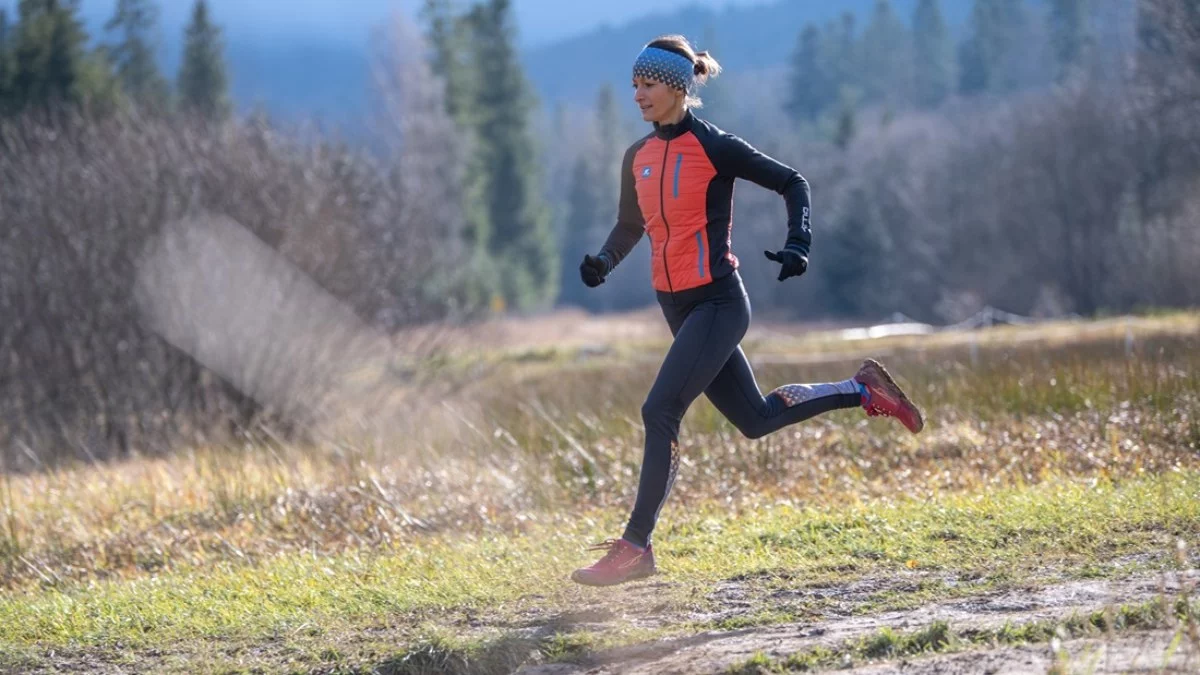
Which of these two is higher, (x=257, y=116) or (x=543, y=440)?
(x=257, y=116)

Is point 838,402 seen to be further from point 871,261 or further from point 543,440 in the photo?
point 871,261

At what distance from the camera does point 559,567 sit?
6.66 m

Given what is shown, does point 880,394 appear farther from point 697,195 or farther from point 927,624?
point 927,624

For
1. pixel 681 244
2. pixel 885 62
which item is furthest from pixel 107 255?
pixel 885 62

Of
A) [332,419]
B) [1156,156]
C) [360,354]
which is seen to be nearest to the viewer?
[332,419]

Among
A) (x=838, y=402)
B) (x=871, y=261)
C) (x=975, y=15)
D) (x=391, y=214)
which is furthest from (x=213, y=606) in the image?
(x=975, y=15)

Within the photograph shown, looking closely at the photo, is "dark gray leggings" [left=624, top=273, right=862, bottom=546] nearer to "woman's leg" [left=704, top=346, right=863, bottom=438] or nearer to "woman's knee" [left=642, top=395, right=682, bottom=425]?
"woman's knee" [left=642, top=395, right=682, bottom=425]

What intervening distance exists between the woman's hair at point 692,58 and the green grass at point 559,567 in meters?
2.13

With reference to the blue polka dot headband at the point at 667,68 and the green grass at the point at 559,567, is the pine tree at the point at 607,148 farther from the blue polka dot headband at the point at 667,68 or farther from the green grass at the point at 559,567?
the blue polka dot headband at the point at 667,68

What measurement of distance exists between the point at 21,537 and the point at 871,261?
5511 centimetres

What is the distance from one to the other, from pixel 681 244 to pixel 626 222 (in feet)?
1.45

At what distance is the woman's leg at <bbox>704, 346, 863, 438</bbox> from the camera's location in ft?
20.0

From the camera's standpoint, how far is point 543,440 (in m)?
11.2

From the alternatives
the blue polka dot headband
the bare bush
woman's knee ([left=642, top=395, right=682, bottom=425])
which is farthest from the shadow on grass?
the bare bush
